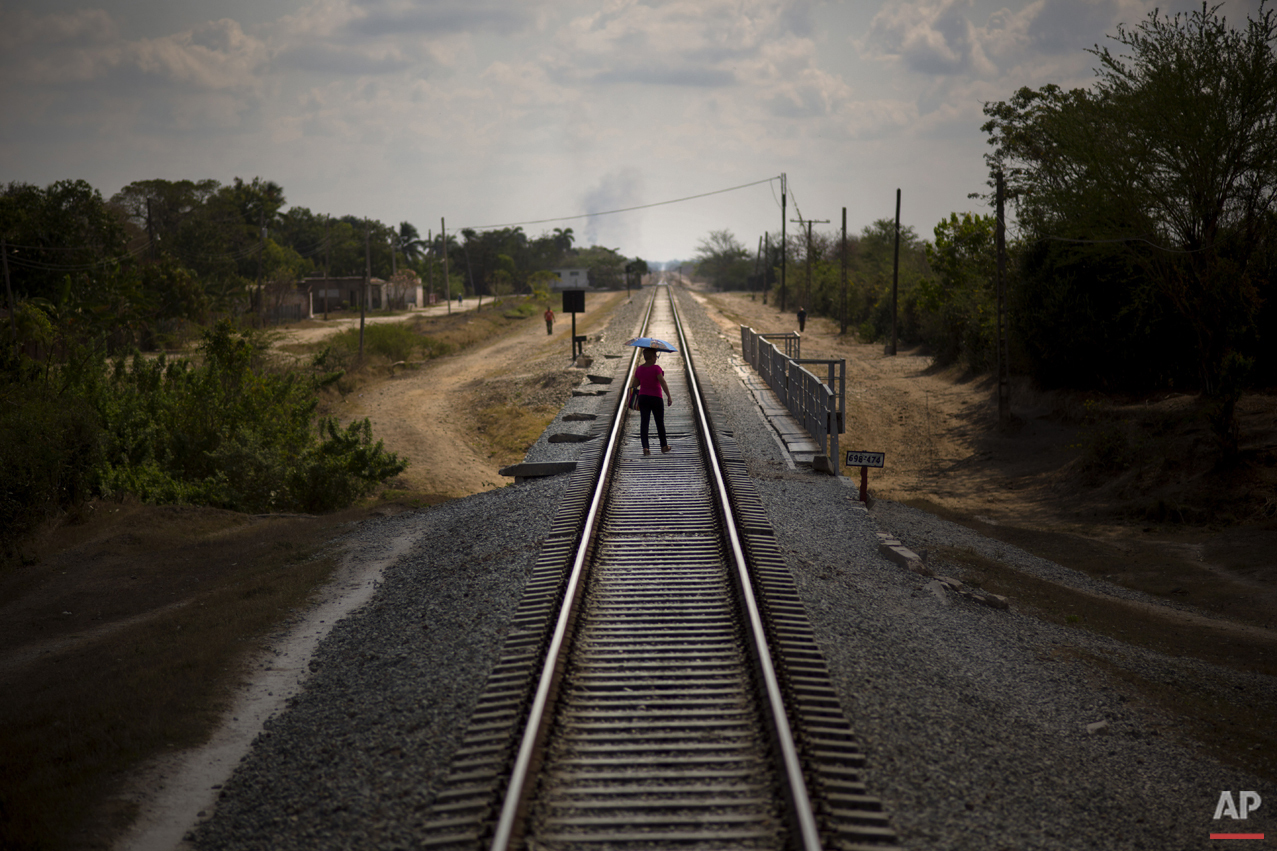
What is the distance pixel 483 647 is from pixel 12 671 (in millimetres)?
5168

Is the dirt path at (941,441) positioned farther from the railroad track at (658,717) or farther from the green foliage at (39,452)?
the green foliage at (39,452)

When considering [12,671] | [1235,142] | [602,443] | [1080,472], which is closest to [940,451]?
[1080,472]

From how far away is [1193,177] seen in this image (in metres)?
17.5

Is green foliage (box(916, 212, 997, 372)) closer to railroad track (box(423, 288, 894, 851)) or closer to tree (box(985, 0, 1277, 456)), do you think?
tree (box(985, 0, 1277, 456))

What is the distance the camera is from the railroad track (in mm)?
4418

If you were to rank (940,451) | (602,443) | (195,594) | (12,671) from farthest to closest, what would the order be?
(940,451) → (602,443) → (195,594) → (12,671)

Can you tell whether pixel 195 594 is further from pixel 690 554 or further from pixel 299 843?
pixel 299 843

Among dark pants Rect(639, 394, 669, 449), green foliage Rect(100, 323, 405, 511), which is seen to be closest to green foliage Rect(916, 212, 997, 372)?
dark pants Rect(639, 394, 669, 449)

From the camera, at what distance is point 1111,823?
4.62 metres

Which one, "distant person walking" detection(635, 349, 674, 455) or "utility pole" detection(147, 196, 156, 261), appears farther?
"utility pole" detection(147, 196, 156, 261)

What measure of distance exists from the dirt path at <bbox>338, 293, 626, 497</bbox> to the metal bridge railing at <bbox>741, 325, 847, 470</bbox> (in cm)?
653

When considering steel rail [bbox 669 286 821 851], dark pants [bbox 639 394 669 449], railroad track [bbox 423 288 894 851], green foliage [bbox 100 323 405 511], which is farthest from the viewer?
green foliage [bbox 100 323 405 511]

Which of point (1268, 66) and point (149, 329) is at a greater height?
point (1268, 66)

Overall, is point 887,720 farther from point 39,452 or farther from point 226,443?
point 226,443
